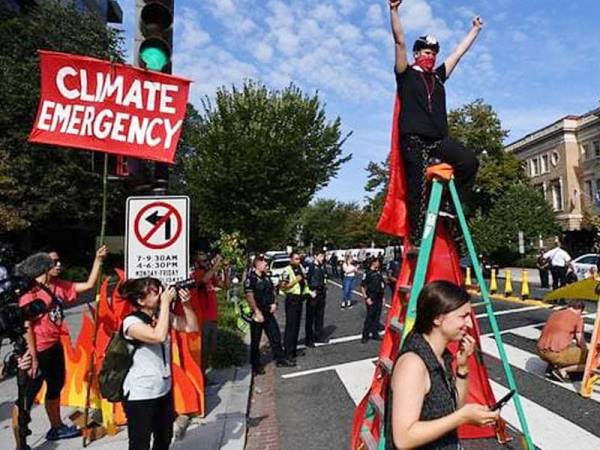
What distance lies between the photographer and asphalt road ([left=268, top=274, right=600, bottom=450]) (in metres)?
5.51

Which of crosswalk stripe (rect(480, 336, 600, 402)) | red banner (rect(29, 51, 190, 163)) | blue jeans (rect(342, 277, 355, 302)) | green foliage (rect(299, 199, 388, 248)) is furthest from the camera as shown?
green foliage (rect(299, 199, 388, 248))

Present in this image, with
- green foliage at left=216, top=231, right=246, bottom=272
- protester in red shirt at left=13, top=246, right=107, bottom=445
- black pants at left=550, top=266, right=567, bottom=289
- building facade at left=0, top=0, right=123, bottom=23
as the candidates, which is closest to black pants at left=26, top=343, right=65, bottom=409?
protester in red shirt at left=13, top=246, right=107, bottom=445

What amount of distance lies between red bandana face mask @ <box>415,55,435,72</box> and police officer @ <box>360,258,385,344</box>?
7.66 m

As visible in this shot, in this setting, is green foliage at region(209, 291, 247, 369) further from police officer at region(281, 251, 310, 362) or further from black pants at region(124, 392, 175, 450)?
black pants at region(124, 392, 175, 450)

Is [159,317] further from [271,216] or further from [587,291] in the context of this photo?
[271,216]

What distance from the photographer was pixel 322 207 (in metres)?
80.2

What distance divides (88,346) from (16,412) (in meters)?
1.32

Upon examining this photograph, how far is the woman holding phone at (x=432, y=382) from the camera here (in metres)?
2.15

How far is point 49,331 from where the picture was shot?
525 cm

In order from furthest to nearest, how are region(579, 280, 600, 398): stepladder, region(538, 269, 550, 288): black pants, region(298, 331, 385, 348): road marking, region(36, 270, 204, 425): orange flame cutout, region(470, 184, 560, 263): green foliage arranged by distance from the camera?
1. region(470, 184, 560, 263): green foliage
2. region(538, 269, 550, 288): black pants
3. region(298, 331, 385, 348): road marking
4. region(579, 280, 600, 398): stepladder
5. region(36, 270, 204, 425): orange flame cutout

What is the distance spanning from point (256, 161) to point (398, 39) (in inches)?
855

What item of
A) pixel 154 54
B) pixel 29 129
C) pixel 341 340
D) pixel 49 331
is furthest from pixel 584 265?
pixel 29 129

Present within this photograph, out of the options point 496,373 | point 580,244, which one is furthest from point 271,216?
point 580,244

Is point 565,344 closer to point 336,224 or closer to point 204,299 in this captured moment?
point 204,299
